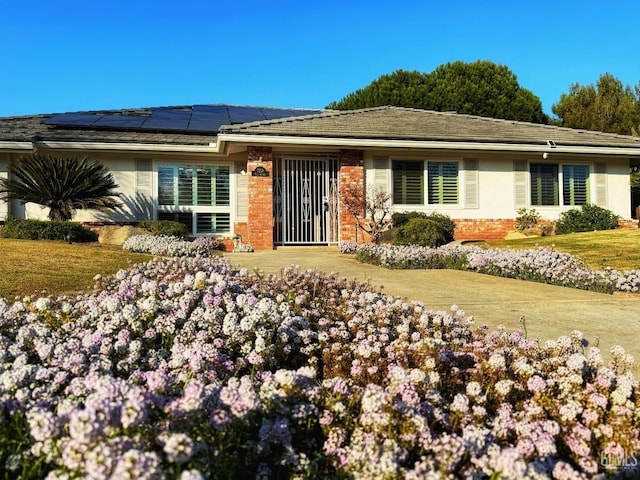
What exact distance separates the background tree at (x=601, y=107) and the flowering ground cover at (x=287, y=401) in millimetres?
36029

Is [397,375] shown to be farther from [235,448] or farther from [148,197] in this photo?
[148,197]

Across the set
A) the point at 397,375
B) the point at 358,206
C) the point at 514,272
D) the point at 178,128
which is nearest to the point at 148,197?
the point at 178,128

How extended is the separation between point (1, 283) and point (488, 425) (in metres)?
5.46

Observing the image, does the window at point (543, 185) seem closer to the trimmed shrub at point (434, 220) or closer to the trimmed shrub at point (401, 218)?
the trimmed shrub at point (434, 220)

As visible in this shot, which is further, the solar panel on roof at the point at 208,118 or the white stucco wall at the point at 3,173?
the solar panel on roof at the point at 208,118

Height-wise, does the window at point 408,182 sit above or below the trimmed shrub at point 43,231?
above

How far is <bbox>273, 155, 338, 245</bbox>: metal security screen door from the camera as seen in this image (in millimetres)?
14781

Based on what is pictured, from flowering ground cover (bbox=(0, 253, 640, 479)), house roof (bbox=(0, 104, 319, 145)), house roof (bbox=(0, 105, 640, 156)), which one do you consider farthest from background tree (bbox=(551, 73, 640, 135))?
flowering ground cover (bbox=(0, 253, 640, 479))

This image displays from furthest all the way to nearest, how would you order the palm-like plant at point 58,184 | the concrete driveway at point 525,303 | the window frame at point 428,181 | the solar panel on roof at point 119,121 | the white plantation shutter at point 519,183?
1. the white plantation shutter at point 519,183
2. the solar panel on roof at point 119,121
3. the window frame at point 428,181
4. the palm-like plant at point 58,184
5. the concrete driveway at point 525,303

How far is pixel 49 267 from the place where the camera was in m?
6.90

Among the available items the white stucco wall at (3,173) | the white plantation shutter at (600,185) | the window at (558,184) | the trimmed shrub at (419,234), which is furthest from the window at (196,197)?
the white plantation shutter at (600,185)

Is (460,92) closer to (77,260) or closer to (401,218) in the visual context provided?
(401,218)

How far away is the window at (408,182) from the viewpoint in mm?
15234


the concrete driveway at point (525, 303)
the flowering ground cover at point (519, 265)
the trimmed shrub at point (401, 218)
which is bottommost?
the concrete driveway at point (525, 303)
